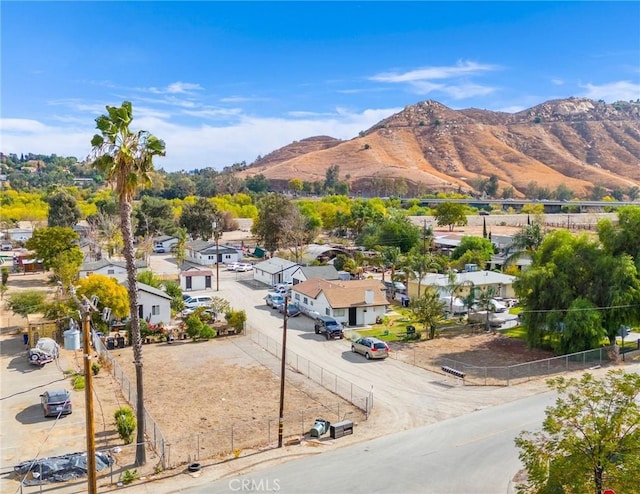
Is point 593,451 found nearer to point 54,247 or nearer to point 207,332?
point 207,332

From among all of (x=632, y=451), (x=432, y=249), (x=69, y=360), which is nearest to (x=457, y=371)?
(x=632, y=451)

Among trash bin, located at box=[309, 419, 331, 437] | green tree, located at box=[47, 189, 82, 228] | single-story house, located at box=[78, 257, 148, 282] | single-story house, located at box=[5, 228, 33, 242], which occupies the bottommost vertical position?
trash bin, located at box=[309, 419, 331, 437]

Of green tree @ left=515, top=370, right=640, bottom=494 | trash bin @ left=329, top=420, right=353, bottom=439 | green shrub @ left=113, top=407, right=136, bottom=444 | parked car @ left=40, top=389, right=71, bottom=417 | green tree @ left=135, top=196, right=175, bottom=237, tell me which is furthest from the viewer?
green tree @ left=135, top=196, right=175, bottom=237

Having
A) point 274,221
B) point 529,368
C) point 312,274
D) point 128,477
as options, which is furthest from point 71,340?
point 274,221

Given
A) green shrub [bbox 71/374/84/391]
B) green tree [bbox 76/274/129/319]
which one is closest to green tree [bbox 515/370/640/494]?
green shrub [bbox 71/374/84/391]

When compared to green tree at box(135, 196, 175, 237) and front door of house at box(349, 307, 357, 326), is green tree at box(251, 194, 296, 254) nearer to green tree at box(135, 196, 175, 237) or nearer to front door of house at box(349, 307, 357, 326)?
A: green tree at box(135, 196, 175, 237)

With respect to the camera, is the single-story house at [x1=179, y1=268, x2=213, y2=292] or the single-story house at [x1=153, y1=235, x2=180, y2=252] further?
the single-story house at [x1=153, y1=235, x2=180, y2=252]
